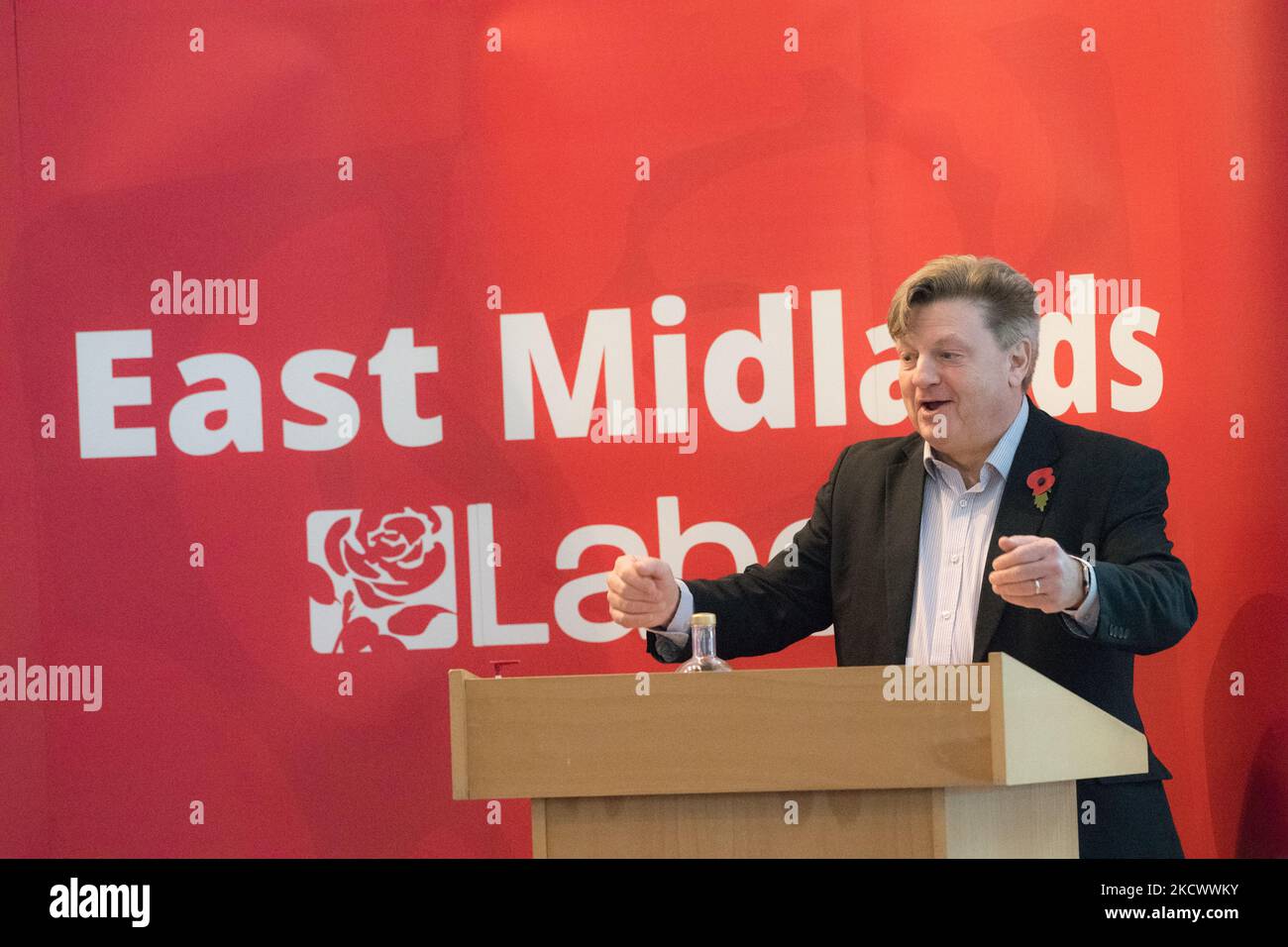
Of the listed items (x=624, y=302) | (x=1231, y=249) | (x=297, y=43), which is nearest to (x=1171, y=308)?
(x=1231, y=249)

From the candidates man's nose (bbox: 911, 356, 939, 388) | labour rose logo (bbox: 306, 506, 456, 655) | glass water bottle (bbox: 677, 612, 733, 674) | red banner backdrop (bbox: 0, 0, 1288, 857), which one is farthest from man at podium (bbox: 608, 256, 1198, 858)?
labour rose logo (bbox: 306, 506, 456, 655)

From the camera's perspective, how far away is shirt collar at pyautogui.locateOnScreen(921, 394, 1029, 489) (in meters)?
3.02

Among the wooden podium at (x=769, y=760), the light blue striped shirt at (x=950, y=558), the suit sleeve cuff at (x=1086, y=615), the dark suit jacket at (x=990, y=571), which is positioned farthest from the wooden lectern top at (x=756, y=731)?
the light blue striped shirt at (x=950, y=558)

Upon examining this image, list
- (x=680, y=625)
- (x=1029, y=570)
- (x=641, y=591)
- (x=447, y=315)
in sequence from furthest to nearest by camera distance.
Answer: (x=447, y=315)
(x=680, y=625)
(x=641, y=591)
(x=1029, y=570)

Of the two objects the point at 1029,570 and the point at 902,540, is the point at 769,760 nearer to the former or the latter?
the point at 1029,570

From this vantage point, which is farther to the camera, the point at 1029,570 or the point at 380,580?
the point at 380,580

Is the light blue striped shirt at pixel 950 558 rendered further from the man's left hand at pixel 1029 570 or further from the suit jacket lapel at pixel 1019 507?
the man's left hand at pixel 1029 570

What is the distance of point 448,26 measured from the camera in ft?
12.8

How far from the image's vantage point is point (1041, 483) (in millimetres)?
2951

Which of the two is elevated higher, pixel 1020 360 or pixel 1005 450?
pixel 1020 360

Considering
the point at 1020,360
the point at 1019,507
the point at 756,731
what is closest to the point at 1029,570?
the point at 756,731

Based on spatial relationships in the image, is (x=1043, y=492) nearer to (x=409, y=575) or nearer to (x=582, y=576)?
(x=582, y=576)

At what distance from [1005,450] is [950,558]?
26cm

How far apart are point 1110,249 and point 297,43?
2252 millimetres
